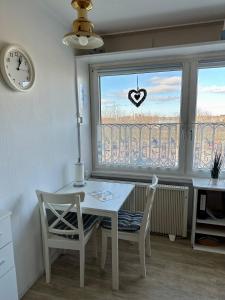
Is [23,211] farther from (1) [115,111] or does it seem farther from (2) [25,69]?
(1) [115,111]

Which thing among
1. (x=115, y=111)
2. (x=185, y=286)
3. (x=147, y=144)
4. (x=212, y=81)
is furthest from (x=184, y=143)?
(x=185, y=286)

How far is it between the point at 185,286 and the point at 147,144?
1.58 m

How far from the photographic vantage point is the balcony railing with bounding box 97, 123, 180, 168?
2742 mm

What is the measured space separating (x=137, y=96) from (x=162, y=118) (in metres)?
0.43

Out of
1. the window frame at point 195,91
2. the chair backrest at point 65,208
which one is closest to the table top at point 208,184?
the window frame at point 195,91

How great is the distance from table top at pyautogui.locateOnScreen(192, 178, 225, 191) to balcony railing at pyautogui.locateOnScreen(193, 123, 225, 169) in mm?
226

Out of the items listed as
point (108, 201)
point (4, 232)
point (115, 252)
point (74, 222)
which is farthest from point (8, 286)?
point (108, 201)

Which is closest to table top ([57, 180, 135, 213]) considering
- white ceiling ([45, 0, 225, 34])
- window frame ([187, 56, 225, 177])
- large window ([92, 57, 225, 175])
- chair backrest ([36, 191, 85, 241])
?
chair backrest ([36, 191, 85, 241])

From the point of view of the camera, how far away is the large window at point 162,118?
8.33ft

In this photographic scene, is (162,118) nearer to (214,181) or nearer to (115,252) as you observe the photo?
(214,181)

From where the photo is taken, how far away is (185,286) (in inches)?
75.4

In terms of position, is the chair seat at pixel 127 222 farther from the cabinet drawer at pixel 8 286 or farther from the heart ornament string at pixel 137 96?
the heart ornament string at pixel 137 96

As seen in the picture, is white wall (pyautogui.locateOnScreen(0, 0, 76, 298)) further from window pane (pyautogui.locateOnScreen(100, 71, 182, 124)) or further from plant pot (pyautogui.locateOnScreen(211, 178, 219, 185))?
plant pot (pyautogui.locateOnScreen(211, 178, 219, 185))

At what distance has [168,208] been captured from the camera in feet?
8.52
